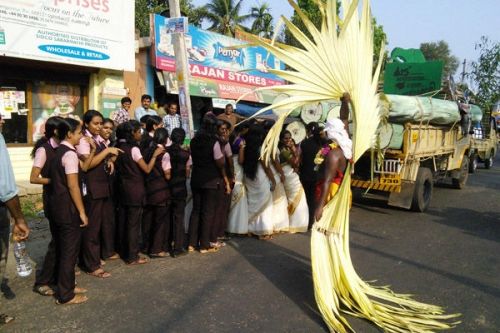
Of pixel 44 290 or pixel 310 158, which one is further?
pixel 310 158

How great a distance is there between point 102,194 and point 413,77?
7.30m

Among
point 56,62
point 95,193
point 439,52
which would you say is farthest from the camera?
point 439,52

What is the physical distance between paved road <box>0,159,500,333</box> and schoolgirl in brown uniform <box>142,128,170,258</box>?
249 millimetres

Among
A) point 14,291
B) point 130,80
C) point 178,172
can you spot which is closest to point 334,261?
point 178,172

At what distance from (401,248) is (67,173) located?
415cm

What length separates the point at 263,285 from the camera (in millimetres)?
4059

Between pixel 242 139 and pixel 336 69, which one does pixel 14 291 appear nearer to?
pixel 242 139

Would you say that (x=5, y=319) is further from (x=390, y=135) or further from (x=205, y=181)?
(x=390, y=135)

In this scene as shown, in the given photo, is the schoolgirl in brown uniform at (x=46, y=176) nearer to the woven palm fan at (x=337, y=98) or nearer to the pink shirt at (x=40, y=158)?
the pink shirt at (x=40, y=158)

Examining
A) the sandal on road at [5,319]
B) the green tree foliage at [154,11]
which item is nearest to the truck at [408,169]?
the sandal on road at [5,319]

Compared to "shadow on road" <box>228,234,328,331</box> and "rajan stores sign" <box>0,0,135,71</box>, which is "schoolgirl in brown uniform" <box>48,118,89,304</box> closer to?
"shadow on road" <box>228,234,328,331</box>

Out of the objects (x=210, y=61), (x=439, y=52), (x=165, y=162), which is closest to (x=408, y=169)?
(x=165, y=162)

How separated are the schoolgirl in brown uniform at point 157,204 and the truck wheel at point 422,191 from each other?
179 inches

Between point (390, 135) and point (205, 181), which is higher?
point (390, 135)
